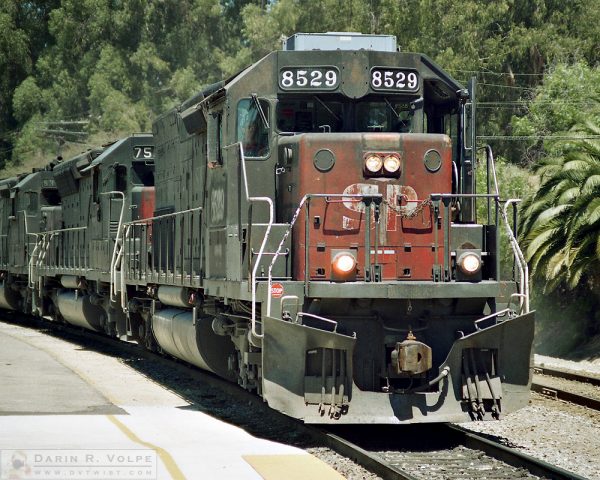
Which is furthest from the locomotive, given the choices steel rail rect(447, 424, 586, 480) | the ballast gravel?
the ballast gravel

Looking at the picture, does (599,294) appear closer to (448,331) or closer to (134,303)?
(134,303)

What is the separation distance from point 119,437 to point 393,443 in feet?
9.01

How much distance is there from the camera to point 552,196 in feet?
86.8

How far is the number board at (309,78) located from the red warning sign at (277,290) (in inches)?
89.9

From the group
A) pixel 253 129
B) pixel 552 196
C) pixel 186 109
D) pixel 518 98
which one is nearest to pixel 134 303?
pixel 186 109

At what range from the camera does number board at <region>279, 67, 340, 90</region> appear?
11398 mm

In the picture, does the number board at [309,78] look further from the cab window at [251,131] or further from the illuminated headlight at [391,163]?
the illuminated headlight at [391,163]

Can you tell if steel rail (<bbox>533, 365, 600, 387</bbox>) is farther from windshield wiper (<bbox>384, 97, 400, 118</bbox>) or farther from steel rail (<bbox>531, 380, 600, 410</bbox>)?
windshield wiper (<bbox>384, 97, 400, 118</bbox>)

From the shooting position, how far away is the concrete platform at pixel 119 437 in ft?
29.2

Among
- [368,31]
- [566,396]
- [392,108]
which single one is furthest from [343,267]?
[368,31]

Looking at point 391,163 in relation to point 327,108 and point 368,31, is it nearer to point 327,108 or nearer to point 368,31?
point 327,108

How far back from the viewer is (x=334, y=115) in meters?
11.6

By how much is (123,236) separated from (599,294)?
14.5 m

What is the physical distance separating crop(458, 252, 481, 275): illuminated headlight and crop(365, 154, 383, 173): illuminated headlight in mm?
1267
